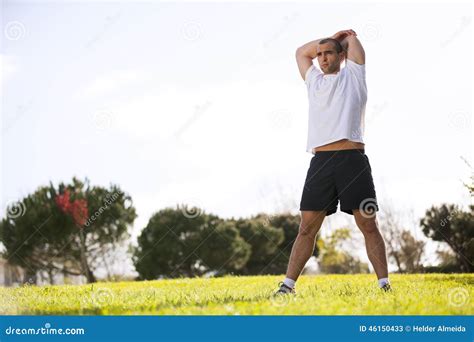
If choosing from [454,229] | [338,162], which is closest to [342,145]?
[338,162]

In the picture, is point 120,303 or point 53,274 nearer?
point 120,303

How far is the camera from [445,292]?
4383 mm

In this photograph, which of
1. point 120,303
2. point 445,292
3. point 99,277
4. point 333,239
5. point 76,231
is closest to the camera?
point 120,303

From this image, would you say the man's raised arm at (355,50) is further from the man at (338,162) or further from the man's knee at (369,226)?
the man's knee at (369,226)

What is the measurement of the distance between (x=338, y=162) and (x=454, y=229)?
6640 mm

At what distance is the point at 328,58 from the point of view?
14.4 ft

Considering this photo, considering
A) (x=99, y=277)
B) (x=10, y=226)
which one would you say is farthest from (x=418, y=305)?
(x=10, y=226)

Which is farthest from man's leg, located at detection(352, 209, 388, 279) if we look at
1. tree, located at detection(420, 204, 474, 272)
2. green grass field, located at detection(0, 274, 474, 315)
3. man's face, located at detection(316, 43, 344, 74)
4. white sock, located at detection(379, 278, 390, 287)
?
tree, located at detection(420, 204, 474, 272)

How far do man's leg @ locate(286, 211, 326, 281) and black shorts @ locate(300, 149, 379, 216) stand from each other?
60 millimetres

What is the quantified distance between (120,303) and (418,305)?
2.04m

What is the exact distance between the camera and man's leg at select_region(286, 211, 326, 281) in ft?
14.0

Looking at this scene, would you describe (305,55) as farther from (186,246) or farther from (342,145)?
(186,246)
